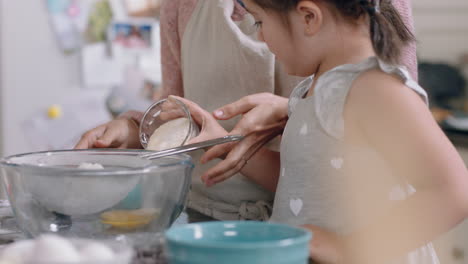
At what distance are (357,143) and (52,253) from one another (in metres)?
0.37

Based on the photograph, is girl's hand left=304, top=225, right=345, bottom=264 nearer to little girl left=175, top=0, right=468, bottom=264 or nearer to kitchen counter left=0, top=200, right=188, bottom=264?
little girl left=175, top=0, right=468, bottom=264

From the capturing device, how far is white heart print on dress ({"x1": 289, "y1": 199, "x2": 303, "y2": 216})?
0.73m

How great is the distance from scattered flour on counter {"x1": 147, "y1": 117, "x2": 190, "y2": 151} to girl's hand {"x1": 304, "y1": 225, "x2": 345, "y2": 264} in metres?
0.25

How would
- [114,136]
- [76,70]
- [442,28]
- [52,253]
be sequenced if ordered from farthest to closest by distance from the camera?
[76,70] < [442,28] < [114,136] < [52,253]

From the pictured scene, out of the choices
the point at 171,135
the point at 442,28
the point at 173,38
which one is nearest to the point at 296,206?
the point at 171,135

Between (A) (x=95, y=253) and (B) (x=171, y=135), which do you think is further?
(B) (x=171, y=135)

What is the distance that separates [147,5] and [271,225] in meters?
2.54

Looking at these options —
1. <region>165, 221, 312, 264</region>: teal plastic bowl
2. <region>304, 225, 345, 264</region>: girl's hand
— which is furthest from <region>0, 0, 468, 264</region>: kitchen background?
<region>165, 221, 312, 264</region>: teal plastic bowl

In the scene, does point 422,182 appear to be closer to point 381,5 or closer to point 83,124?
point 381,5

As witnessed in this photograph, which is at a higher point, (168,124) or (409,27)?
(409,27)

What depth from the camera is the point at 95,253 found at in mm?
423

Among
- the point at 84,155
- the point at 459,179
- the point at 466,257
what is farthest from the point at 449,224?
the point at 466,257

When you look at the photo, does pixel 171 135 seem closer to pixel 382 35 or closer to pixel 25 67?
pixel 382 35

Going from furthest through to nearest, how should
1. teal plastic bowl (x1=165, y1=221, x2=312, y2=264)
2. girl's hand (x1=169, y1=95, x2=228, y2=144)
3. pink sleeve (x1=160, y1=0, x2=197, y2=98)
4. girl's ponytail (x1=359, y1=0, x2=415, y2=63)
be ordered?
pink sleeve (x1=160, y1=0, x2=197, y2=98), girl's hand (x1=169, y1=95, x2=228, y2=144), girl's ponytail (x1=359, y1=0, x2=415, y2=63), teal plastic bowl (x1=165, y1=221, x2=312, y2=264)
